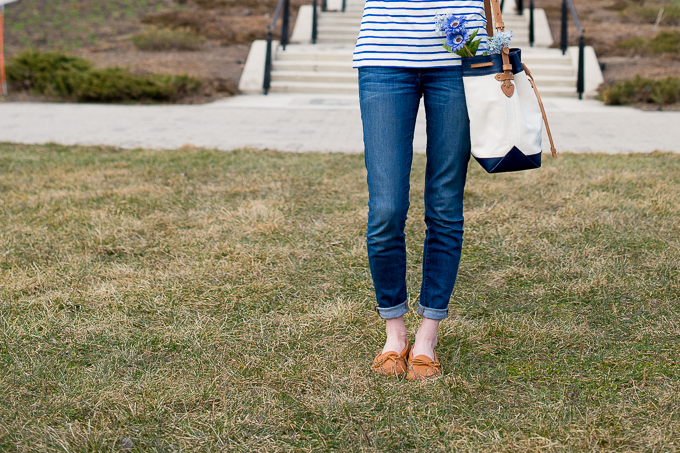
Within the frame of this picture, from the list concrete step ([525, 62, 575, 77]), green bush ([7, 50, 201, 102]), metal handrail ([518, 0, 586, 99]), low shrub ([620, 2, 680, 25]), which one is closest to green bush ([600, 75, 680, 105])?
metal handrail ([518, 0, 586, 99])

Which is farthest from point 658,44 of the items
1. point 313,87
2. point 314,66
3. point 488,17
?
point 488,17

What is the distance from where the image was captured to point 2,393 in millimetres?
2209

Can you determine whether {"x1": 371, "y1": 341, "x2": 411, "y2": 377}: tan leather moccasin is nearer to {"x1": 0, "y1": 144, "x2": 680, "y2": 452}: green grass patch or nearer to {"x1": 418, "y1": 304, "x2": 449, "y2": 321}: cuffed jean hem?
{"x1": 0, "y1": 144, "x2": 680, "y2": 452}: green grass patch

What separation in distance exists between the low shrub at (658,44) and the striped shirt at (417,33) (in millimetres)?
12845

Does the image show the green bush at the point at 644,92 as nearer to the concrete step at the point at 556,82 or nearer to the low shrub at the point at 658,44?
the concrete step at the point at 556,82

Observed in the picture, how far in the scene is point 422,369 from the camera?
2.30 meters

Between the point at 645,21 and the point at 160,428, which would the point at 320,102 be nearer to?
the point at 160,428

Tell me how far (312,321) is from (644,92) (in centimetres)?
812

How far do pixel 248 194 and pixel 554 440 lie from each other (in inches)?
127

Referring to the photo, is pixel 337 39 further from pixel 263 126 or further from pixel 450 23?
pixel 450 23

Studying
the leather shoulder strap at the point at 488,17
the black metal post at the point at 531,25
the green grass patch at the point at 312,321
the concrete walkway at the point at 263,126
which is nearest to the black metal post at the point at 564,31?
the black metal post at the point at 531,25

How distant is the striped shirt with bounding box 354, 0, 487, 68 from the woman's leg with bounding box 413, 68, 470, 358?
0.06 meters

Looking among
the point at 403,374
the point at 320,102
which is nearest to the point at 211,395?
the point at 403,374

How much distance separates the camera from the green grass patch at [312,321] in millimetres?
2021
